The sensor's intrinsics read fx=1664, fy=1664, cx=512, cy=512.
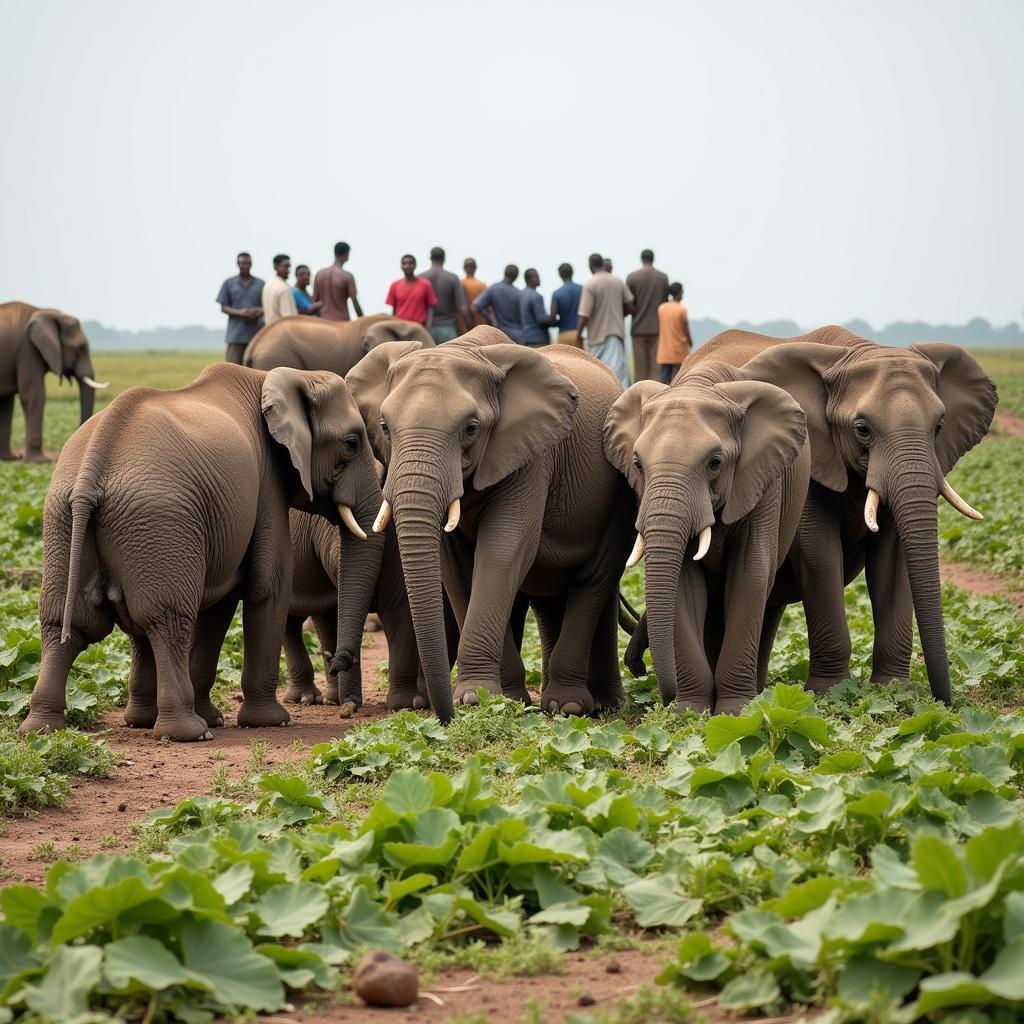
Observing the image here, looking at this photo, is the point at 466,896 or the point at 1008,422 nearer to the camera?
the point at 466,896

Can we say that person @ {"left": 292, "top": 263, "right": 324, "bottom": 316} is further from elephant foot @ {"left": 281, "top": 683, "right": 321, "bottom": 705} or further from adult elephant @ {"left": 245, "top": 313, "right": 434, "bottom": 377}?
elephant foot @ {"left": 281, "top": 683, "right": 321, "bottom": 705}

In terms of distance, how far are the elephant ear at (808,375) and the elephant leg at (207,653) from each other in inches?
142

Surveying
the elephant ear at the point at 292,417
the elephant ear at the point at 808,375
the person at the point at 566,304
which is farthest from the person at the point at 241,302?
the elephant ear at the point at 808,375

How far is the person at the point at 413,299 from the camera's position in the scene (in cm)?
2252

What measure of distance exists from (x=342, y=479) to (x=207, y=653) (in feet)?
4.55

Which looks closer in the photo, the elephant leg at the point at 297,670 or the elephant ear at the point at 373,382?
the elephant ear at the point at 373,382

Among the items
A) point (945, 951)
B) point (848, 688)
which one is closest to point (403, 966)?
point (945, 951)

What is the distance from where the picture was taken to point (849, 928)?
14.9 feet

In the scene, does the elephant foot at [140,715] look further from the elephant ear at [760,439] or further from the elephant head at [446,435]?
the elephant ear at [760,439]

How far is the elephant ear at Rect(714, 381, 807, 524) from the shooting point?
939 centimetres

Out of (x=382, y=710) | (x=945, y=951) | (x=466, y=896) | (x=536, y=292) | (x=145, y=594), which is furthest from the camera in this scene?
(x=536, y=292)

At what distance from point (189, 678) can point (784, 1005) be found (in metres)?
5.61

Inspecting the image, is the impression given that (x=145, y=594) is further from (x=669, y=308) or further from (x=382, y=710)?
(x=669, y=308)

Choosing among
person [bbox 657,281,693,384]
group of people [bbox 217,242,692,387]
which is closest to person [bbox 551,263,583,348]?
group of people [bbox 217,242,692,387]
